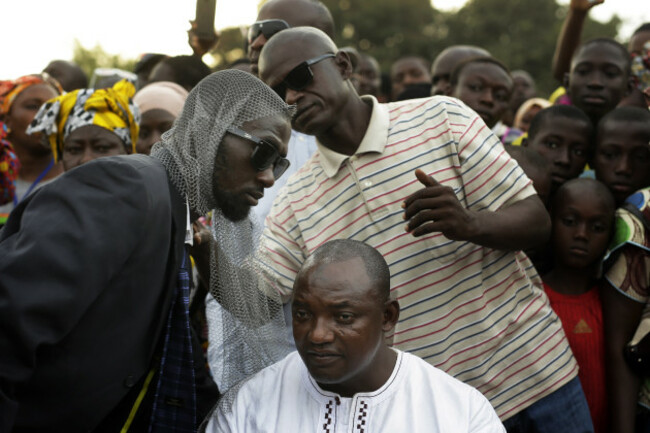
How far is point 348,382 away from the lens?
9.23 ft

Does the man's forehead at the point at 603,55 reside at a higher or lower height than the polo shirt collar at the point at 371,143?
higher

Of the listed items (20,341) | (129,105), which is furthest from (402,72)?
(20,341)

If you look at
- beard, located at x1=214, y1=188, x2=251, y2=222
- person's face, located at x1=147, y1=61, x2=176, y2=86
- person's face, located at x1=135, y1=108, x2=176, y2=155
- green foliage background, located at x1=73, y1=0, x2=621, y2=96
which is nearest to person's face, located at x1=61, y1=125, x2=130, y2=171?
person's face, located at x1=135, y1=108, x2=176, y2=155

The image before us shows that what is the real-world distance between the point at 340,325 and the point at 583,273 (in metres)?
1.74

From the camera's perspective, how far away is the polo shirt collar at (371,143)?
3.36m

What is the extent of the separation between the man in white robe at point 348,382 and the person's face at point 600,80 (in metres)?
2.69

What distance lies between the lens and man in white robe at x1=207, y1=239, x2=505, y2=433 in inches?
107

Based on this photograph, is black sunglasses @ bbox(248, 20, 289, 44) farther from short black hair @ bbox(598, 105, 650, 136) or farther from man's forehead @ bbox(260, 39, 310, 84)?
short black hair @ bbox(598, 105, 650, 136)

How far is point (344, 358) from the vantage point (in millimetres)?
2734

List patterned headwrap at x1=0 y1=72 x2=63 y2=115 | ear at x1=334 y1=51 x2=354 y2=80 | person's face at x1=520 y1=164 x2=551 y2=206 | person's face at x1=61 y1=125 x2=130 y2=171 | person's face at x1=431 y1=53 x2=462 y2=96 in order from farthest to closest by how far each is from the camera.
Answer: person's face at x1=431 y1=53 x2=462 y2=96 < patterned headwrap at x1=0 y1=72 x2=63 y2=115 < person's face at x1=61 y1=125 x2=130 y2=171 < person's face at x1=520 y1=164 x2=551 y2=206 < ear at x1=334 y1=51 x2=354 y2=80

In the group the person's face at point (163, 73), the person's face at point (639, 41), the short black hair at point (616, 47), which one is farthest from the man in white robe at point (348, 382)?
the person's face at point (639, 41)

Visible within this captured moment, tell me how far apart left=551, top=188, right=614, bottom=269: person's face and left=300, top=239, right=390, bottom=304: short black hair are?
135cm

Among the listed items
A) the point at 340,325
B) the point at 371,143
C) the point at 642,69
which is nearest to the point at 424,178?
the point at 371,143

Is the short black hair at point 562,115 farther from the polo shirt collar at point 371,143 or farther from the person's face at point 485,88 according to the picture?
the polo shirt collar at point 371,143
